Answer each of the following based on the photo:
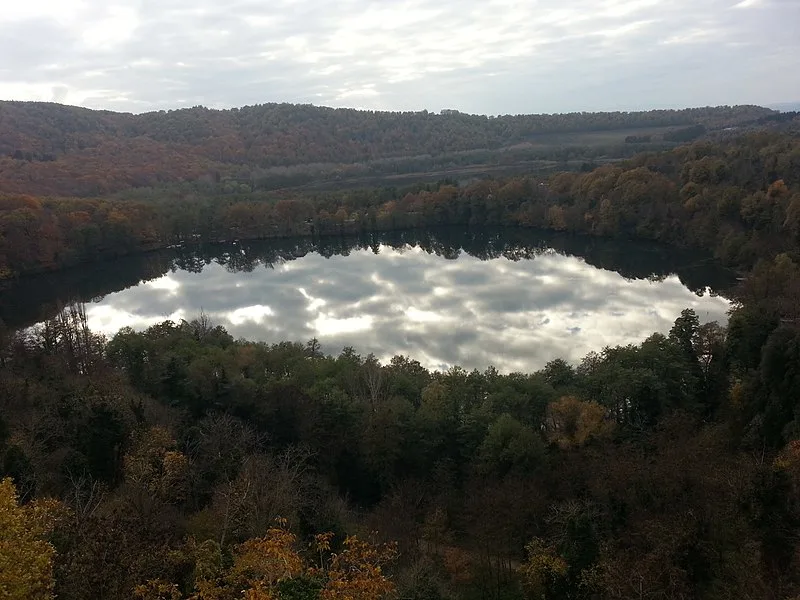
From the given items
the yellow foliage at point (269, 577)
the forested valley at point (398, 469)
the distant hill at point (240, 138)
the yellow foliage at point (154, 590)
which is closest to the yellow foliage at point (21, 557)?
the forested valley at point (398, 469)

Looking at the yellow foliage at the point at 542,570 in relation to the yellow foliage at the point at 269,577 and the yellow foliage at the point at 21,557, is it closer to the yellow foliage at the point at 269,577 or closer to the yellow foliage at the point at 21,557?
the yellow foliage at the point at 269,577

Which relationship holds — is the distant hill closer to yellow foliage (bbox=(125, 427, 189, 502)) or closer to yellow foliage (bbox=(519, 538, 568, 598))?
yellow foliage (bbox=(125, 427, 189, 502))

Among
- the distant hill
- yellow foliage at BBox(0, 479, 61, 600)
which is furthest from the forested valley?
the distant hill

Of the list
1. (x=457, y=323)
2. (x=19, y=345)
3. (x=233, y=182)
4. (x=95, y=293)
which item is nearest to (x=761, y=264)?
(x=457, y=323)

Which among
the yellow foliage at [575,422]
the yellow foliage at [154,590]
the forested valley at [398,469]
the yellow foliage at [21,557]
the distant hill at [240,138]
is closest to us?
the yellow foliage at [21,557]

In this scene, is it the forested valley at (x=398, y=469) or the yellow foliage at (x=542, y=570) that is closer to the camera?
the forested valley at (x=398, y=469)

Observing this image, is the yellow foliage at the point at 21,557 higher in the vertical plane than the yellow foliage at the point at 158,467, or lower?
higher
